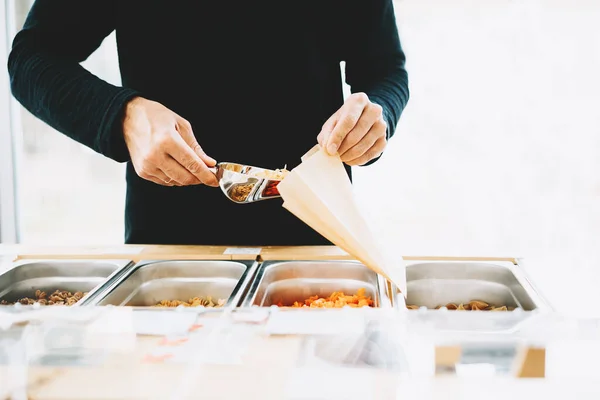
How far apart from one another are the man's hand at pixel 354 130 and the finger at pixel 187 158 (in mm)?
303

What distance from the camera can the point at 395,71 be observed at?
194 centimetres

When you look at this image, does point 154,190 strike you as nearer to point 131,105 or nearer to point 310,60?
point 131,105

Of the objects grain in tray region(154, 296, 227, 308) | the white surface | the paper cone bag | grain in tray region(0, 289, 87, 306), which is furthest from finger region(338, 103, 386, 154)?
the white surface

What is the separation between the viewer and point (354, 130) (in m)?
1.42

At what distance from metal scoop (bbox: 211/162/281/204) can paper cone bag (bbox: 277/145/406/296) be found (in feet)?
0.28

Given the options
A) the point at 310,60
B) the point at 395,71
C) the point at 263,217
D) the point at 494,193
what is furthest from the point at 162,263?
the point at 494,193

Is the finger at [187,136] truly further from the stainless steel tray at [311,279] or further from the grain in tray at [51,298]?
the grain in tray at [51,298]

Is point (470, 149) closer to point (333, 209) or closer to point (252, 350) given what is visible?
point (333, 209)

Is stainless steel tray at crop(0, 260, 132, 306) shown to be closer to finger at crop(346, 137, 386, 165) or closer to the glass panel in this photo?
finger at crop(346, 137, 386, 165)

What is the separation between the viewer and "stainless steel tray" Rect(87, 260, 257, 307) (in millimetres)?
A: 1610

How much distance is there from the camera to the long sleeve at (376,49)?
1905 millimetres

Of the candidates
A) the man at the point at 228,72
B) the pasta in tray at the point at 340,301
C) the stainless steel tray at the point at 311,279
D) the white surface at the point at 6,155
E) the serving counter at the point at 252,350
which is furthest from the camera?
the white surface at the point at 6,155

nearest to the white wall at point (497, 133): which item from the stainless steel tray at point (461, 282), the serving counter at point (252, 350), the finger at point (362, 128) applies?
the stainless steel tray at point (461, 282)

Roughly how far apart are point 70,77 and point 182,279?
0.67 m
